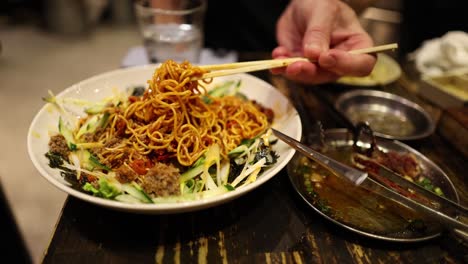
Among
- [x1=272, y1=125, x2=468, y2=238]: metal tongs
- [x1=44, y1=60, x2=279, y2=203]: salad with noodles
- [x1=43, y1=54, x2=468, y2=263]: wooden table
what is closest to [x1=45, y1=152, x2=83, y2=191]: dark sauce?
[x1=44, y1=60, x2=279, y2=203]: salad with noodles

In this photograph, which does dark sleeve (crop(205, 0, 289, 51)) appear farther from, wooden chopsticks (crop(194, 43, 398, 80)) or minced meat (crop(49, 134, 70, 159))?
minced meat (crop(49, 134, 70, 159))

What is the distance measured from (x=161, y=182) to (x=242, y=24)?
94.6 inches

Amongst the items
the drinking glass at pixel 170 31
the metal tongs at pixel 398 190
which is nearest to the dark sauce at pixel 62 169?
the metal tongs at pixel 398 190

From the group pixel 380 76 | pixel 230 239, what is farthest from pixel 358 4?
pixel 230 239

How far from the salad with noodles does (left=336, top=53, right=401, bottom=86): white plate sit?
3.14 feet

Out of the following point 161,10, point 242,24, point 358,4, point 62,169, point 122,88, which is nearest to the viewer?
point 62,169

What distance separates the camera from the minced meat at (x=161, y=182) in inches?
52.3

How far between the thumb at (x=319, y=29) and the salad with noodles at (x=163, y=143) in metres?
0.44

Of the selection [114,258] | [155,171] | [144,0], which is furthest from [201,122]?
[144,0]

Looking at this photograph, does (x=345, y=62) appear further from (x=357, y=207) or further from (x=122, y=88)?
(x=122, y=88)

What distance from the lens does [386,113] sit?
2.35 meters

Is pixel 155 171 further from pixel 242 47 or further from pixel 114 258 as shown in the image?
pixel 242 47

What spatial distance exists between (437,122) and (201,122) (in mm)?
1584

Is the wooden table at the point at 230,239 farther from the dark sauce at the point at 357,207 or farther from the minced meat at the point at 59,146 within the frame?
the minced meat at the point at 59,146
